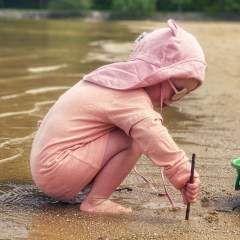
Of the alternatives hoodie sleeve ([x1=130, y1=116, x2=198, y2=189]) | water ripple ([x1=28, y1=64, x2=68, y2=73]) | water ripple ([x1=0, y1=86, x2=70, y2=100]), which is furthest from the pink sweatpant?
water ripple ([x1=28, y1=64, x2=68, y2=73])

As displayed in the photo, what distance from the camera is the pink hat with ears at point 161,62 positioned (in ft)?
11.5

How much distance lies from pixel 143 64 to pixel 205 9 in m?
68.2

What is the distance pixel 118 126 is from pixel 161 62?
413 mm

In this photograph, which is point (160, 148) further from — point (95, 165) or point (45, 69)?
point (45, 69)

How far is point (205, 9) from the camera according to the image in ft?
230

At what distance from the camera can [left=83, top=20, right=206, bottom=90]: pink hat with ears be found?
3516 mm

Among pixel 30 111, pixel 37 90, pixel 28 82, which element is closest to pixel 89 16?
pixel 28 82

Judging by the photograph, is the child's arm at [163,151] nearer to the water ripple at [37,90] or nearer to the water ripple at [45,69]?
the water ripple at [37,90]

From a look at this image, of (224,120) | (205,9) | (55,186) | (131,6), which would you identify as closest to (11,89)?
(224,120)

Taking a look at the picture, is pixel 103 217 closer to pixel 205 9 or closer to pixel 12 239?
pixel 12 239

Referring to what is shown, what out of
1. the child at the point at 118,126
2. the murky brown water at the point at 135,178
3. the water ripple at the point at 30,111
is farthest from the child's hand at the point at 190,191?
the water ripple at the point at 30,111

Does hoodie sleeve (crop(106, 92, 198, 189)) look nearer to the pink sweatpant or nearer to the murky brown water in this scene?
the pink sweatpant

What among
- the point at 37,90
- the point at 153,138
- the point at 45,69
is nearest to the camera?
the point at 153,138

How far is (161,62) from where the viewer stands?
139 inches
